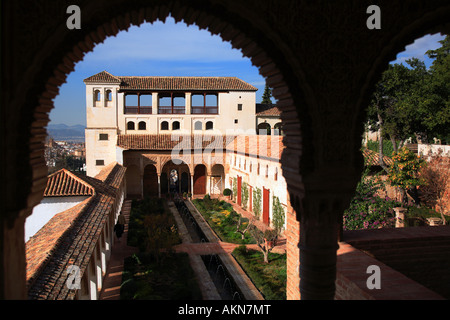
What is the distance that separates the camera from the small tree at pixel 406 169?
60.5 ft

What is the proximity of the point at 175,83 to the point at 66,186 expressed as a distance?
18.1 metres

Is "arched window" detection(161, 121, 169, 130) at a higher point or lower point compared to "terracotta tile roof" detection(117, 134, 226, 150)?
higher

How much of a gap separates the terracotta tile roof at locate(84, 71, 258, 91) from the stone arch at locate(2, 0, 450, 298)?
85.6 ft

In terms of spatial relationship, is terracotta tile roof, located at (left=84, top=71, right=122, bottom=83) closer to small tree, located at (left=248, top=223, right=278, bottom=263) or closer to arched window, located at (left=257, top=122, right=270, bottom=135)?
arched window, located at (left=257, top=122, right=270, bottom=135)

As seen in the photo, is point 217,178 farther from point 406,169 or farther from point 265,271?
point 265,271

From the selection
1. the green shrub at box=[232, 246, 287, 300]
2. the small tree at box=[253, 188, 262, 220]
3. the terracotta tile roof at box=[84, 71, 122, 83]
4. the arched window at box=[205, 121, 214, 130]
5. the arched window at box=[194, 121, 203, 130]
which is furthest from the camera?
the arched window at box=[205, 121, 214, 130]

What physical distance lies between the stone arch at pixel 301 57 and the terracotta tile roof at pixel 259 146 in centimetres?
1143

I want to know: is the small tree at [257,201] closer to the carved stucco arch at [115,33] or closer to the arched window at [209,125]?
the arched window at [209,125]

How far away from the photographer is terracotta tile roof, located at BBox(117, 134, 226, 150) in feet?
89.2

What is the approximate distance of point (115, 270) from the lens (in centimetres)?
1190

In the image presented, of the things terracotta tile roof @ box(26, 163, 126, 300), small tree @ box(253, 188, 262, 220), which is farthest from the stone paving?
terracotta tile roof @ box(26, 163, 126, 300)

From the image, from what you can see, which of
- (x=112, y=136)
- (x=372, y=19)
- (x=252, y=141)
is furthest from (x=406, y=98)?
(x=372, y=19)

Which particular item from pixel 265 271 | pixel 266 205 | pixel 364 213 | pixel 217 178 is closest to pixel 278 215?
pixel 266 205
